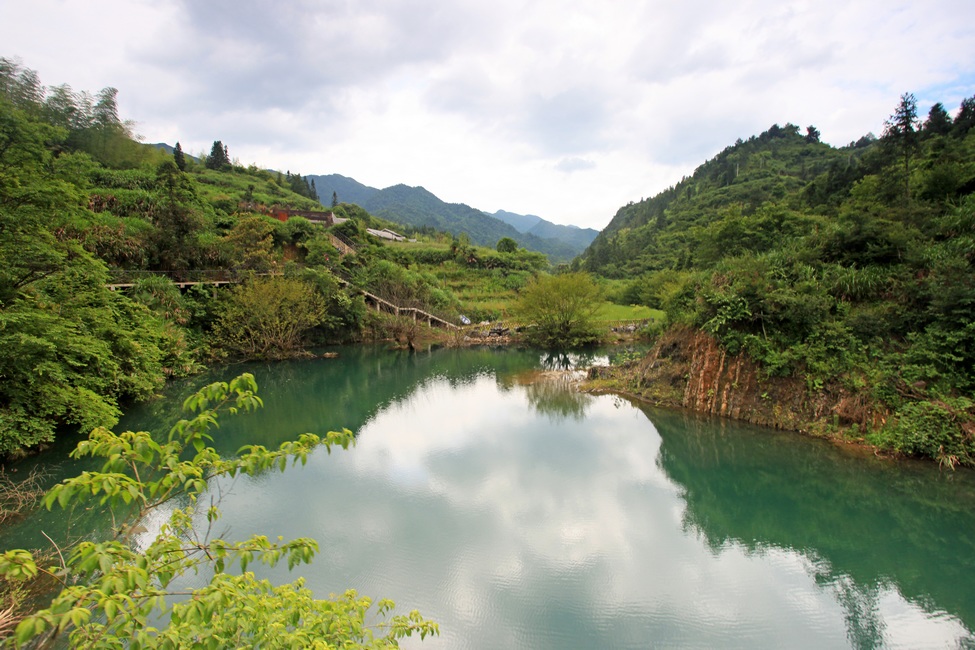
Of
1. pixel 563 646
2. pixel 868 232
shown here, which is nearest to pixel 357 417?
pixel 563 646

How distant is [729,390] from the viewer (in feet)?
47.4

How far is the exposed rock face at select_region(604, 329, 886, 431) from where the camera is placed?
40.4 ft

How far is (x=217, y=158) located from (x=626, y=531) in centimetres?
6842

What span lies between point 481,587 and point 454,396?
480 inches

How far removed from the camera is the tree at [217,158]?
59.7 m

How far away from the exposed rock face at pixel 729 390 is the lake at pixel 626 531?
2.10 feet

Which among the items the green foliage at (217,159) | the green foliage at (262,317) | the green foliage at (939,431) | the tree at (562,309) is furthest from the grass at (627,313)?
the green foliage at (217,159)

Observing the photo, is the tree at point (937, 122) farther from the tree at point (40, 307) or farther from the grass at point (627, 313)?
the tree at point (40, 307)

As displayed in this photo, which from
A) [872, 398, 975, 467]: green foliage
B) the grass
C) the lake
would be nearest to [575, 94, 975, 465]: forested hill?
[872, 398, 975, 467]: green foliage

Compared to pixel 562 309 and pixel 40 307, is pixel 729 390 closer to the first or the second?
pixel 562 309

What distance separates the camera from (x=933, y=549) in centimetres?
805

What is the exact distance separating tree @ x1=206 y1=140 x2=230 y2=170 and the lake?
55.3 m

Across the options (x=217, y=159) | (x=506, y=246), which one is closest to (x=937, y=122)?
(x=506, y=246)

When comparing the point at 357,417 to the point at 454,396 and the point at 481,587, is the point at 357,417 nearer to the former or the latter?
the point at 454,396
